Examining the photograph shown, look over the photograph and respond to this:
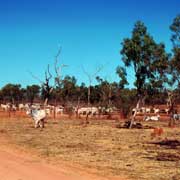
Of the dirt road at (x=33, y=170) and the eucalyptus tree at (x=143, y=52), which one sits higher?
the eucalyptus tree at (x=143, y=52)

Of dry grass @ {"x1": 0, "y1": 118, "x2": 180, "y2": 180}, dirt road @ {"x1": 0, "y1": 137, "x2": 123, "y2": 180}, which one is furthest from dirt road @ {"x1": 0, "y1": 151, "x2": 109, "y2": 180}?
dry grass @ {"x1": 0, "y1": 118, "x2": 180, "y2": 180}

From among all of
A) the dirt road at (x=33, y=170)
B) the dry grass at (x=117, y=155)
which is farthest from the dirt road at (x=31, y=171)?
the dry grass at (x=117, y=155)

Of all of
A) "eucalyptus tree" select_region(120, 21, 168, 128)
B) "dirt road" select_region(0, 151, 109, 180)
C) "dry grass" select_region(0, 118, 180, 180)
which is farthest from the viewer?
"eucalyptus tree" select_region(120, 21, 168, 128)

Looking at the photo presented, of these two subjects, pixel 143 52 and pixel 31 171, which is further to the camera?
pixel 143 52

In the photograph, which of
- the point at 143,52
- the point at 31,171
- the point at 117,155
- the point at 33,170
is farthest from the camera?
the point at 143,52

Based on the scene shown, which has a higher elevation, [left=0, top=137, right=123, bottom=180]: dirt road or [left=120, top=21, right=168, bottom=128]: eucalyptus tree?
[left=120, top=21, right=168, bottom=128]: eucalyptus tree

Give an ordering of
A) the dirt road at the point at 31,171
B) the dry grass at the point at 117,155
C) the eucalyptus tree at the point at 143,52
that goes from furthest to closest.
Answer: the eucalyptus tree at the point at 143,52 → the dry grass at the point at 117,155 → the dirt road at the point at 31,171

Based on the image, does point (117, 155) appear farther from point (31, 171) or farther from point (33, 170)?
point (31, 171)

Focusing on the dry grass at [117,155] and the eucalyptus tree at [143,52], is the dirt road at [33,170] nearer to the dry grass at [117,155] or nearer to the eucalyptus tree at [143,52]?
the dry grass at [117,155]

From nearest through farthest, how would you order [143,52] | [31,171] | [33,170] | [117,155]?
[31,171] < [33,170] < [117,155] < [143,52]

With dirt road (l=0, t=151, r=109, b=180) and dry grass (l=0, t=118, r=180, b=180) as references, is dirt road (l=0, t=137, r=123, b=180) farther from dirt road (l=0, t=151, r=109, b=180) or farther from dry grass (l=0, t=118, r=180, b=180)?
dry grass (l=0, t=118, r=180, b=180)

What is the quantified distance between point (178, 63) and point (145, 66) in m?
17.6

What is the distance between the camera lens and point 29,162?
17984 millimetres

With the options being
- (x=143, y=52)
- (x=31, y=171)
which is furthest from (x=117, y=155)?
(x=143, y=52)
